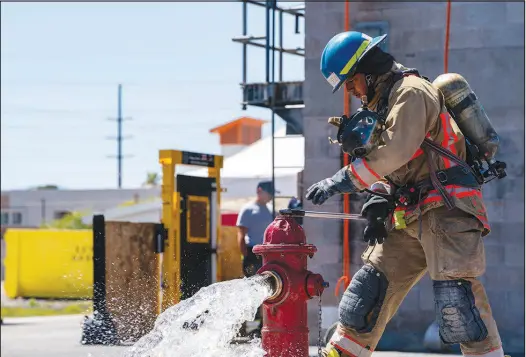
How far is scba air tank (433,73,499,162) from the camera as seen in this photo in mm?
6590

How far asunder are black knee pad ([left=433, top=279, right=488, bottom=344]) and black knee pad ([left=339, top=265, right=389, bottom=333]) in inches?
→ 15.0

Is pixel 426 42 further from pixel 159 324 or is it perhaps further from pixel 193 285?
pixel 159 324

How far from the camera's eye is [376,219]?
257 inches

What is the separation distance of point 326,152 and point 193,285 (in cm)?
247

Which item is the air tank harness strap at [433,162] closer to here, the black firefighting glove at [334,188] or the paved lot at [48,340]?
the black firefighting glove at [334,188]

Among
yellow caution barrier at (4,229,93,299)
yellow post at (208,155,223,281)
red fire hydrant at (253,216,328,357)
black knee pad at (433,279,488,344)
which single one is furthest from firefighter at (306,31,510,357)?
yellow caution barrier at (4,229,93,299)

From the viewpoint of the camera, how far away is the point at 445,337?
6191 millimetres

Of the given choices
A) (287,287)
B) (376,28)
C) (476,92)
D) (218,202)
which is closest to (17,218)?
(218,202)

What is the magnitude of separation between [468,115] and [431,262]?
87 cm

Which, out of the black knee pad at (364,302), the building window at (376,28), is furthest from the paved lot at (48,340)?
the building window at (376,28)

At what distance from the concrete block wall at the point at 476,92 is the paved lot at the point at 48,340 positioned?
714 mm

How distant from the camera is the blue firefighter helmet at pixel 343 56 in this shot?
21.1 ft

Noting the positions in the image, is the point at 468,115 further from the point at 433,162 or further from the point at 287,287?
the point at 287,287

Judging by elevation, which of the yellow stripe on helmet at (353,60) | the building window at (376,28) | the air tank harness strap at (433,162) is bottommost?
the air tank harness strap at (433,162)
